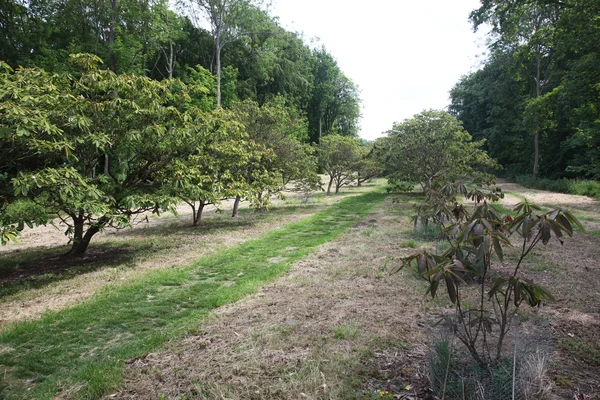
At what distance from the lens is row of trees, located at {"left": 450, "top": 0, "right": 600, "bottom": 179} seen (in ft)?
45.5

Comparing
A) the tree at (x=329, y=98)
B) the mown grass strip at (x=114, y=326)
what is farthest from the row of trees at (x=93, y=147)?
the tree at (x=329, y=98)

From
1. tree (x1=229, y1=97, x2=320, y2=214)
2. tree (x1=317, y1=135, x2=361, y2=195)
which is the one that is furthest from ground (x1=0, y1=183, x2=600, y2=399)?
tree (x1=317, y1=135, x2=361, y2=195)

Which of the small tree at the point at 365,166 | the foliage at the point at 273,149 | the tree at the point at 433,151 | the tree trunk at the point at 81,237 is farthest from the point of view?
the small tree at the point at 365,166

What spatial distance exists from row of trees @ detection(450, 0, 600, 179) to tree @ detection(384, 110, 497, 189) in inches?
190

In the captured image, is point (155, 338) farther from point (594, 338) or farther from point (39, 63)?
point (39, 63)

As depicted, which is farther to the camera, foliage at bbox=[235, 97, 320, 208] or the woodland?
foliage at bbox=[235, 97, 320, 208]

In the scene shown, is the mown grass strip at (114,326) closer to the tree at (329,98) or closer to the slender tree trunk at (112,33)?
the slender tree trunk at (112,33)

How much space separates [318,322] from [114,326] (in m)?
2.33

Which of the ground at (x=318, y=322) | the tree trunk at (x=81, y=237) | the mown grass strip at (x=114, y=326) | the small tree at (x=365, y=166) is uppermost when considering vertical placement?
the small tree at (x=365, y=166)

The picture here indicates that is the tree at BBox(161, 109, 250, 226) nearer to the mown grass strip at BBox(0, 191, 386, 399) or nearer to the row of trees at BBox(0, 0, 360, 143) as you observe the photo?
the mown grass strip at BBox(0, 191, 386, 399)

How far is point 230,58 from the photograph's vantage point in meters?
33.2

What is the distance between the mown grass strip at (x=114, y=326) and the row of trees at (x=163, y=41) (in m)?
9.22

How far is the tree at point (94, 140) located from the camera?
4.84m

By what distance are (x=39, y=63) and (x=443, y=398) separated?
2236 cm
